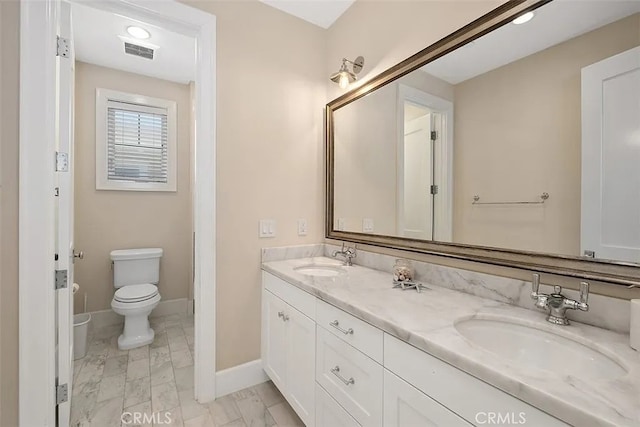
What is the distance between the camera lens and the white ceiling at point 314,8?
193cm

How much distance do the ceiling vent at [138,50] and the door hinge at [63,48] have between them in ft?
3.93

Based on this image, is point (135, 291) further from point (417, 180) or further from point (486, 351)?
point (486, 351)

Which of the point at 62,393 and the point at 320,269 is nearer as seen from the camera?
the point at 62,393

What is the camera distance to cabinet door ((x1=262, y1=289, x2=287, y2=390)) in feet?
5.30

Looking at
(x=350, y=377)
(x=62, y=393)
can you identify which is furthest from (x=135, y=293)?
(x=350, y=377)

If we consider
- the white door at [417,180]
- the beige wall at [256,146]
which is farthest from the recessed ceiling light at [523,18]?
the beige wall at [256,146]

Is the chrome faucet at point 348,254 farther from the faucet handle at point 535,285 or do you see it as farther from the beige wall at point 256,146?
the faucet handle at point 535,285

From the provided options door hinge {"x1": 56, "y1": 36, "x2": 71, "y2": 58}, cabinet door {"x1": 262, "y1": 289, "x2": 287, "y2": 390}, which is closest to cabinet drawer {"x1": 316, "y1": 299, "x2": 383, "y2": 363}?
cabinet door {"x1": 262, "y1": 289, "x2": 287, "y2": 390}

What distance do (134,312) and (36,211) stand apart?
55.5 inches

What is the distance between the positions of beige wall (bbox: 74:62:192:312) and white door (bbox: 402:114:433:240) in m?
2.52

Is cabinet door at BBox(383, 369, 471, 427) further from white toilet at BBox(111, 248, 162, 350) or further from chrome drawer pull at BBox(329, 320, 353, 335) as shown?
white toilet at BBox(111, 248, 162, 350)

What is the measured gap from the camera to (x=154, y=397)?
174 centimetres

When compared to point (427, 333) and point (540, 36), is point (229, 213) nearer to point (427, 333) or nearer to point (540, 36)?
point (427, 333)

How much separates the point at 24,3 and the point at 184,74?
1.85 meters
